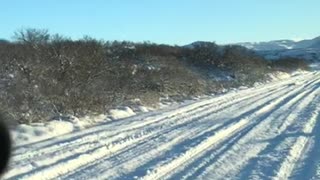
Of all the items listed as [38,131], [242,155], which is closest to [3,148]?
[242,155]

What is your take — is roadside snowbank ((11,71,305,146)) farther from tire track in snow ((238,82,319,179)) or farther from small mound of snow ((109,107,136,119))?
tire track in snow ((238,82,319,179))

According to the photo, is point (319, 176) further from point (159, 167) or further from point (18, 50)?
point (18, 50)

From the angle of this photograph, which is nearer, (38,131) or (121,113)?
(38,131)

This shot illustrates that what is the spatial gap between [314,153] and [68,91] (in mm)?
9327

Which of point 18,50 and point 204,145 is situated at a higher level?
point 18,50

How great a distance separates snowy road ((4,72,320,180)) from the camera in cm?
903

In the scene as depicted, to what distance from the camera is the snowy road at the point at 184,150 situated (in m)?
9.03

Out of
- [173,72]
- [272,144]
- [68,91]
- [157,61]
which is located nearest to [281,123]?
[272,144]

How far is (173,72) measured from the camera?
31.2 meters

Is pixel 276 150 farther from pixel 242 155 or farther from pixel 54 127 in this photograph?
pixel 54 127

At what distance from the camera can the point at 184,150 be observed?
1096cm

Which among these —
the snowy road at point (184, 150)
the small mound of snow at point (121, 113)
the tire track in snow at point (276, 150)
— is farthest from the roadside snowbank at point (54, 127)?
the tire track in snow at point (276, 150)

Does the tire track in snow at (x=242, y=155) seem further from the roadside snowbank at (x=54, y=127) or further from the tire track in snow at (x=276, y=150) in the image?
the roadside snowbank at (x=54, y=127)

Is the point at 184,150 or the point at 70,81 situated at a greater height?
the point at 70,81
